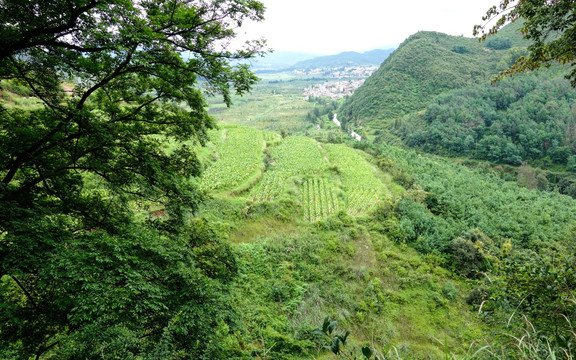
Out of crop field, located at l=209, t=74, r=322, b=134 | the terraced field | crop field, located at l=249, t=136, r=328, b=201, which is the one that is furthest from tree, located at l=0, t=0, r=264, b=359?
crop field, located at l=209, t=74, r=322, b=134

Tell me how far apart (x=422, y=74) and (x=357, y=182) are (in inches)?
3255

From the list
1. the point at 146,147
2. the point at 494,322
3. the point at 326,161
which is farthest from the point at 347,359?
the point at 326,161

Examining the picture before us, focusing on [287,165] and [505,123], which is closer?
[287,165]

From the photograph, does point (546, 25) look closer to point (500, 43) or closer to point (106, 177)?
point (106, 177)

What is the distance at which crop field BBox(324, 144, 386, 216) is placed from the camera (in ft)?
82.6

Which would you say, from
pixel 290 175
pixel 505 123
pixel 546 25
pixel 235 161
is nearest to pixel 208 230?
pixel 546 25

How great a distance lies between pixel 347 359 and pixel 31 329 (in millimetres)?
5046

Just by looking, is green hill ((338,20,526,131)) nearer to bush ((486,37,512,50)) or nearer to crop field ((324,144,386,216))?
bush ((486,37,512,50))

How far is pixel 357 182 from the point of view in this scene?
98.7 feet

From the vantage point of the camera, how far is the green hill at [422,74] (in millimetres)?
85875

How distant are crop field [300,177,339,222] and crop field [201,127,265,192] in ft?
17.3

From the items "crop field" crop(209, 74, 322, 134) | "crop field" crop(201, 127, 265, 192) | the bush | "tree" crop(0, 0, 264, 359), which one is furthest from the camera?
the bush

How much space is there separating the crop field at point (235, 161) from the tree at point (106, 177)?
14.8m

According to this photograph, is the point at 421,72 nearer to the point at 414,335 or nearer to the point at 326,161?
the point at 326,161
